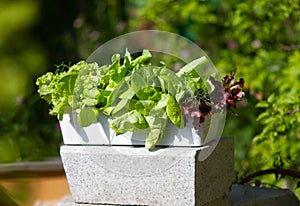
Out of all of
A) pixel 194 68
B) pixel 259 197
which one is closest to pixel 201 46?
pixel 259 197

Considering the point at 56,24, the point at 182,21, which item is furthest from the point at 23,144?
the point at 56,24

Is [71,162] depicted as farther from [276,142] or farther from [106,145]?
[276,142]

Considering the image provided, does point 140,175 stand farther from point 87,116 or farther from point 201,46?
point 201,46

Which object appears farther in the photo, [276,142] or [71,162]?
[276,142]

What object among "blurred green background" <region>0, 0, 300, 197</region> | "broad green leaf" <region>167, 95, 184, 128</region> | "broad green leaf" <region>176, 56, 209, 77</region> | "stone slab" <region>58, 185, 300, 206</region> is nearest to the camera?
"broad green leaf" <region>167, 95, 184, 128</region>

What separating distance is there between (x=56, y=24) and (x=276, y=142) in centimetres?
320

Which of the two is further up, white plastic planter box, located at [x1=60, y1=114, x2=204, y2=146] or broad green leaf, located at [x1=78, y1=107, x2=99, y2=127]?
broad green leaf, located at [x1=78, y1=107, x2=99, y2=127]

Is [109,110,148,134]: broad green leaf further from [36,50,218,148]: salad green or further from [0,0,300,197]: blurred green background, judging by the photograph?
[0,0,300,197]: blurred green background

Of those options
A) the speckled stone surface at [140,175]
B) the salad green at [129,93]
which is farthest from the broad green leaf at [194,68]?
the speckled stone surface at [140,175]

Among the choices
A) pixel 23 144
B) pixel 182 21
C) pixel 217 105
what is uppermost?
pixel 182 21

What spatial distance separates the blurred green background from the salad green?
16.6 inches

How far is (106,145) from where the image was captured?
1858 mm

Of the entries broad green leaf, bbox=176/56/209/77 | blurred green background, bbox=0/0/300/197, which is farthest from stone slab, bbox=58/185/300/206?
broad green leaf, bbox=176/56/209/77

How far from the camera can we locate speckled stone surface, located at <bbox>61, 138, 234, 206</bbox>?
5.75ft
